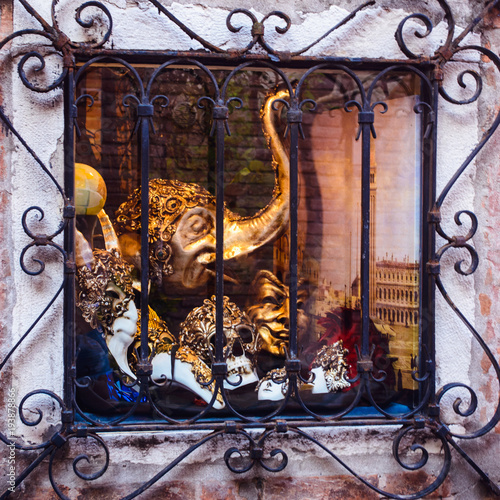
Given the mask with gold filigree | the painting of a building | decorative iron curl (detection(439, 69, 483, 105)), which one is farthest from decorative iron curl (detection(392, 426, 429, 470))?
decorative iron curl (detection(439, 69, 483, 105))

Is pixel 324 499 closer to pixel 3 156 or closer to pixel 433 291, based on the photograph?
pixel 433 291

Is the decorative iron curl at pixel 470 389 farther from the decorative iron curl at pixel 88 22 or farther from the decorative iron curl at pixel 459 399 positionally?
the decorative iron curl at pixel 88 22

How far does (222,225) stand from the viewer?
2170 mm

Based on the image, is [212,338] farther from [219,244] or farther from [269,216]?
[269,216]

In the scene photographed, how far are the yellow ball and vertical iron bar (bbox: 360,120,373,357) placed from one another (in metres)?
1.09

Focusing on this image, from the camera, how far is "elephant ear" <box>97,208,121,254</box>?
226 cm

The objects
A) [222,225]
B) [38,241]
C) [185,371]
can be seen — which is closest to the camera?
[38,241]

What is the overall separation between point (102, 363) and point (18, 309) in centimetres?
40

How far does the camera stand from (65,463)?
2.14 metres

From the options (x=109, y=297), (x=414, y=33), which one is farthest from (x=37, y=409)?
(x=414, y=33)

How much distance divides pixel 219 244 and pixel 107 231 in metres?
0.49

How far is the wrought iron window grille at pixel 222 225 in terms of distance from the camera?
2.09 meters

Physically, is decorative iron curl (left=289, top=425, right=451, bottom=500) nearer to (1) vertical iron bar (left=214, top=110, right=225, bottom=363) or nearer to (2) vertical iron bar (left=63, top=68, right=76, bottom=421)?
(1) vertical iron bar (left=214, top=110, right=225, bottom=363)

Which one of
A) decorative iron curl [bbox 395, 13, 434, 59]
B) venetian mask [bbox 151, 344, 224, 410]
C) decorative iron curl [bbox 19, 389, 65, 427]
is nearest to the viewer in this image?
decorative iron curl [bbox 19, 389, 65, 427]
